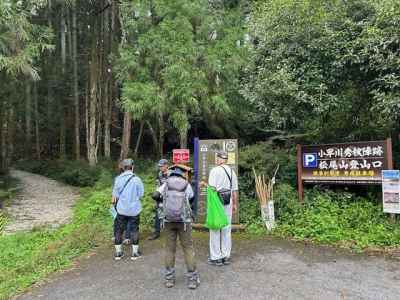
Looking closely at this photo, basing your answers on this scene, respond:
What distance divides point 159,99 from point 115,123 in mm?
11893

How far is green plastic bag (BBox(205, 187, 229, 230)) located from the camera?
4.85 meters

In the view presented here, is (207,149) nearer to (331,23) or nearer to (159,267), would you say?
(159,267)

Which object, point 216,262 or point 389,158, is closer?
point 216,262

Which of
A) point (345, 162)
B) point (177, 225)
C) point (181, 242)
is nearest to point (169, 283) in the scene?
point (181, 242)

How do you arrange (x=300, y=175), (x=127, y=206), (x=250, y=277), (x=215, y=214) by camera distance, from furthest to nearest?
(x=300, y=175) < (x=127, y=206) < (x=215, y=214) < (x=250, y=277)

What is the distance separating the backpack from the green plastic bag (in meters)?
0.61

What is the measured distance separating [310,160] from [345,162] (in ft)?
2.29

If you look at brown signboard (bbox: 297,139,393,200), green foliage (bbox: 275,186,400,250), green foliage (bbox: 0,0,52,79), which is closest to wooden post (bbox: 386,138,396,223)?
brown signboard (bbox: 297,139,393,200)

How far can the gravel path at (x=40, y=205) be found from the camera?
877 cm

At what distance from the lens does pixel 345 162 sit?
672 cm

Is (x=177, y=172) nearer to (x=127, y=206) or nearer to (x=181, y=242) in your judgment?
(x=181, y=242)

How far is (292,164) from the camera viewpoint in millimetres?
7973

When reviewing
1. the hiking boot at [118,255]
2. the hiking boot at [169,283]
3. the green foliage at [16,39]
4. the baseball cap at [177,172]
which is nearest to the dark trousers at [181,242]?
the hiking boot at [169,283]

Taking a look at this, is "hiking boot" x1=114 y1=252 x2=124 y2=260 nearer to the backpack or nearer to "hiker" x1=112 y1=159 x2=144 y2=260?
"hiker" x1=112 y1=159 x2=144 y2=260
